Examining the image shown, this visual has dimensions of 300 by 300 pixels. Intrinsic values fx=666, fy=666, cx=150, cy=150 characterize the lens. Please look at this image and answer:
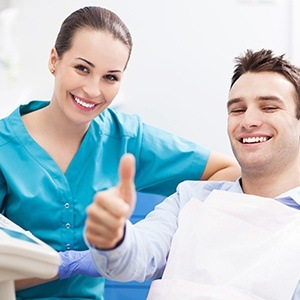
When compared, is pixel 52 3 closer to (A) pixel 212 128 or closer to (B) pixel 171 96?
(B) pixel 171 96

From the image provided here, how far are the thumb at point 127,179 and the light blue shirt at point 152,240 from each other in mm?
143

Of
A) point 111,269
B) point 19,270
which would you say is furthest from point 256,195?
point 19,270

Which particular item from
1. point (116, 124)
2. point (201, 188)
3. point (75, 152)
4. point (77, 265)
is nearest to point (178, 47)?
point (116, 124)

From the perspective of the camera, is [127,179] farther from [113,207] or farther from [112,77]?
[112,77]

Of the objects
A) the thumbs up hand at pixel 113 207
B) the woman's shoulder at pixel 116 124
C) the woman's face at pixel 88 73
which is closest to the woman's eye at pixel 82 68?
the woman's face at pixel 88 73

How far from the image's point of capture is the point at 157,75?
2.53m

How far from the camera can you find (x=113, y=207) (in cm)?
84

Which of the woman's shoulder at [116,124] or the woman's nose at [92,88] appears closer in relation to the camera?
the woman's nose at [92,88]

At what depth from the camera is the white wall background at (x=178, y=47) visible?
2.49 m

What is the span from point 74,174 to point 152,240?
358mm

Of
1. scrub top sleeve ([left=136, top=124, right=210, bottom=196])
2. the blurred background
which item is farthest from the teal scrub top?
the blurred background

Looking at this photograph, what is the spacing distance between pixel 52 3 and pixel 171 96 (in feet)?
1.88

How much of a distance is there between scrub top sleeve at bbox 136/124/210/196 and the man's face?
10.4 inches

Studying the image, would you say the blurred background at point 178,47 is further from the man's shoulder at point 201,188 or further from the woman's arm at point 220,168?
the man's shoulder at point 201,188
